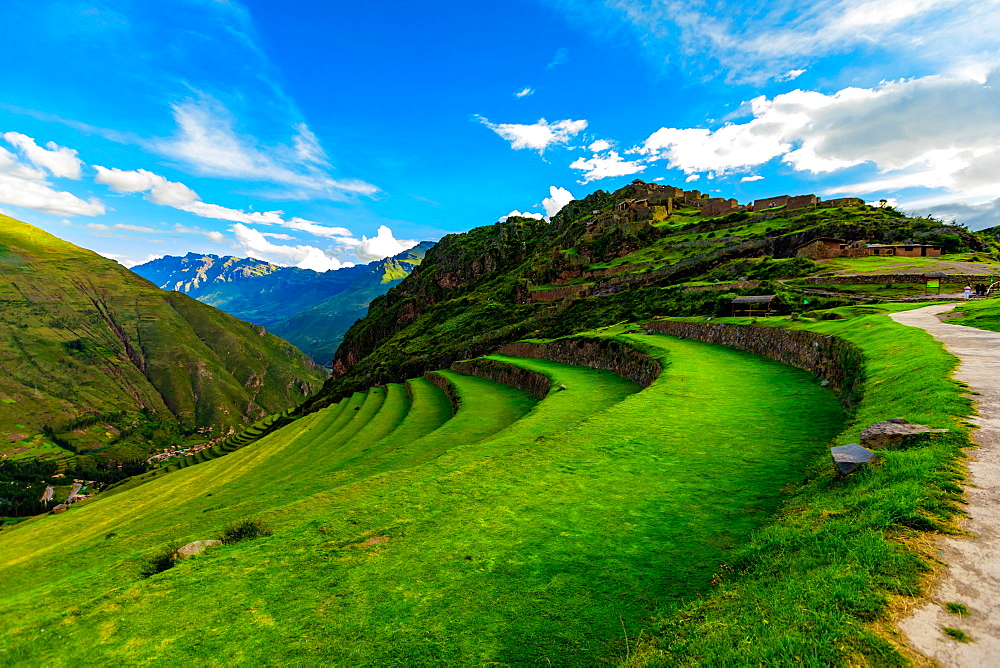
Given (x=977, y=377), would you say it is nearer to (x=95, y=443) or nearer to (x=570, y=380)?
(x=570, y=380)

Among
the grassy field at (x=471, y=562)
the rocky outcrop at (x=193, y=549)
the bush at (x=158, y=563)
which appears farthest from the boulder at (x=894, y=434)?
the bush at (x=158, y=563)

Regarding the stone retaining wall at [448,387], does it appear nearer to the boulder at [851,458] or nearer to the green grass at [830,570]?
the boulder at [851,458]

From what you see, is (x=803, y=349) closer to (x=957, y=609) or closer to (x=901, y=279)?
(x=957, y=609)

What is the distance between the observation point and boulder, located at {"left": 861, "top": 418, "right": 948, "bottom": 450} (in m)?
6.92

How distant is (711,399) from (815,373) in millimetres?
5879

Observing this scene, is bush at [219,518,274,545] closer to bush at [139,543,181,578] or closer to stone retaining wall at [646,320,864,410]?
bush at [139,543,181,578]

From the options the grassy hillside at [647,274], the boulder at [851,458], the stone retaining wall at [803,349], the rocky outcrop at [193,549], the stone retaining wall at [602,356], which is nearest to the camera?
the boulder at [851,458]

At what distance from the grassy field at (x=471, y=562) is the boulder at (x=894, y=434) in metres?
1.56

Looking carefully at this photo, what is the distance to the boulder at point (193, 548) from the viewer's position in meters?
7.11

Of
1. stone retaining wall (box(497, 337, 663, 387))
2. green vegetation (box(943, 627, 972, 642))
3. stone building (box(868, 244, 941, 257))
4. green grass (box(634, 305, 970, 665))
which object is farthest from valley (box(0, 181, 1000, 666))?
stone building (box(868, 244, 941, 257))

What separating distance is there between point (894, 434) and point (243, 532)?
11990 mm

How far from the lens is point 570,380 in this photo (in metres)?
24.0

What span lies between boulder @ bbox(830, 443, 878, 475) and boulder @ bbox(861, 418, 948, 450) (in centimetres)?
43

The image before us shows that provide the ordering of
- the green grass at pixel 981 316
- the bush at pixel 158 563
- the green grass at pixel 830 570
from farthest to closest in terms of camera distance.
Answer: the green grass at pixel 981 316 → the bush at pixel 158 563 → the green grass at pixel 830 570
